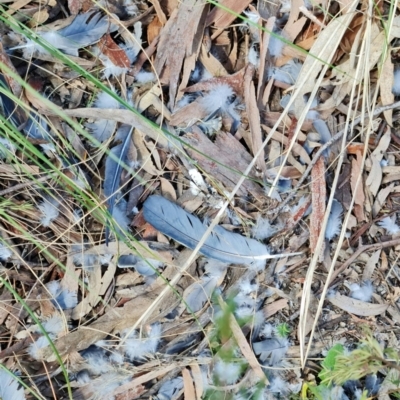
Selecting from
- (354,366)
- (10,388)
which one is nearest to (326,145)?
(354,366)

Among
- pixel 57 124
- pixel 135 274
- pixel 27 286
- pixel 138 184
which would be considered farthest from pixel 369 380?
pixel 57 124

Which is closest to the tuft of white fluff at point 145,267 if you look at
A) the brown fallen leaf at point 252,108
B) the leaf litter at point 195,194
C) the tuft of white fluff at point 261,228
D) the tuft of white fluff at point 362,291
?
the leaf litter at point 195,194

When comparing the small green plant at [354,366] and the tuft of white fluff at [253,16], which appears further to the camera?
the tuft of white fluff at [253,16]

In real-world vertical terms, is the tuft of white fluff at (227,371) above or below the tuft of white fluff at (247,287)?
below

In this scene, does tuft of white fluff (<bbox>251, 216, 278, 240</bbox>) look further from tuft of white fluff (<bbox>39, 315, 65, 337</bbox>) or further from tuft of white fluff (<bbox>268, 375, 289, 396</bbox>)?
tuft of white fluff (<bbox>39, 315, 65, 337</bbox>)

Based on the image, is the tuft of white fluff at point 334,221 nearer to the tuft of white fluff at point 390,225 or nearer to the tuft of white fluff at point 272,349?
the tuft of white fluff at point 390,225

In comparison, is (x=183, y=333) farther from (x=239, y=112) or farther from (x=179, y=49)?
(x=179, y=49)

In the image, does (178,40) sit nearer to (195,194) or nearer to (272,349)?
(195,194)
